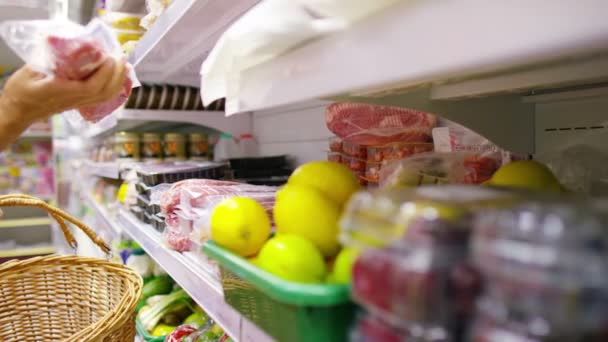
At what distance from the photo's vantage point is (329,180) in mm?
637

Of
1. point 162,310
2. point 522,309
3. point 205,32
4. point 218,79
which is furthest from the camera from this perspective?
point 162,310

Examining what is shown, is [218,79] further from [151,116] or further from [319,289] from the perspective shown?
[151,116]

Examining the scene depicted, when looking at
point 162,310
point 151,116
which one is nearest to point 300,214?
point 162,310

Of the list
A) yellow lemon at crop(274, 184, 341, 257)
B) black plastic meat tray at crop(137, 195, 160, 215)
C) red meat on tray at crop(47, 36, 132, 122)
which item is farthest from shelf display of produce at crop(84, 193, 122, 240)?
yellow lemon at crop(274, 184, 341, 257)

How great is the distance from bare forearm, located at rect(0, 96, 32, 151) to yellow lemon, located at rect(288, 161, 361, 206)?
404 mm

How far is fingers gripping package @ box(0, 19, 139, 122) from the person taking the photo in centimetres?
62

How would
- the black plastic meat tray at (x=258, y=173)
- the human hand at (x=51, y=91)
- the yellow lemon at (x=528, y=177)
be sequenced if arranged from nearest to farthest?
the yellow lemon at (x=528, y=177) < the human hand at (x=51, y=91) < the black plastic meat tray at (x=258, y=173)

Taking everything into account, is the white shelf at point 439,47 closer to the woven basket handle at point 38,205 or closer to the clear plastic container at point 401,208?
the clear plastic container at point 401,208

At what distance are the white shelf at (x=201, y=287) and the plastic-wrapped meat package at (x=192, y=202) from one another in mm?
41

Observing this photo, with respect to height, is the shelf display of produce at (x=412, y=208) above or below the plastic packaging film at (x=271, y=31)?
below

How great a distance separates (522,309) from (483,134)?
527 millimetres

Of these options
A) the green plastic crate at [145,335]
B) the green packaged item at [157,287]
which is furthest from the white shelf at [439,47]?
the green packaged item at [157,287]

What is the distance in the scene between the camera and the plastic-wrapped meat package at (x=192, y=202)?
3.22ft

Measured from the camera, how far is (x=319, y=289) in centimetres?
41
